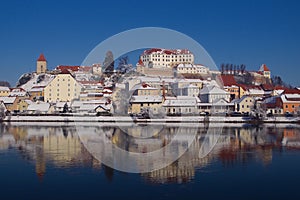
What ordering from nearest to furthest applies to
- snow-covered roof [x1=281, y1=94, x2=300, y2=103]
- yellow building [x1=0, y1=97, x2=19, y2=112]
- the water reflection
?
the water reflection, snow-covered roof [x1=281, y1=94, x2=300, y2=103], yellow building [x1=0, y1=97, x2=19, y2=112]

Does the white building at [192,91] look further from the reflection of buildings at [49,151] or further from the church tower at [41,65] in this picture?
the church tower at [41,65]

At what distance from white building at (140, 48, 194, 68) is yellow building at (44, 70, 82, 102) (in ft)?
41.5

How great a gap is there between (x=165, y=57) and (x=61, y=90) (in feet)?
50.5

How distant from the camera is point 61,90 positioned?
3056 cm

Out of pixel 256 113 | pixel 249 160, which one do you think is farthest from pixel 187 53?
pixel 249 160

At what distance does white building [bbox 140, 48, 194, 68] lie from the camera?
1661 inches

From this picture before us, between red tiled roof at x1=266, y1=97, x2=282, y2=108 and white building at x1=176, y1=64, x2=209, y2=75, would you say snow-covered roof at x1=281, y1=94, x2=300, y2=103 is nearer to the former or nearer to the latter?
red tiled roof at x1=266, y1=97, x2=282, y2=108

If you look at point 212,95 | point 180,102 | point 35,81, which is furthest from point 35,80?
point 212,95

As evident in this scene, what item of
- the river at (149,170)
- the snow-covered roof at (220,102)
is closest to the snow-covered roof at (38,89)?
the snow-covered roof at (220,102)

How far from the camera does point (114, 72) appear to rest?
3972 cm

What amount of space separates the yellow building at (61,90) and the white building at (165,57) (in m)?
12.7

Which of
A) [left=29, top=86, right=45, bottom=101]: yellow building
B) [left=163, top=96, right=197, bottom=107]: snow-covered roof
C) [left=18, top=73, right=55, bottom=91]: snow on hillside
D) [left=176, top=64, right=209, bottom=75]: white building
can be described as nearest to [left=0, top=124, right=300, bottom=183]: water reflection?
[left=163, top=96, right=197, bottom=107]: snow-covered roof

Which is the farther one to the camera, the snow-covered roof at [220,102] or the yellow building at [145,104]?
the snow-covered roof at [220,102]

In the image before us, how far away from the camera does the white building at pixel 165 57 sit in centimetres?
4219
